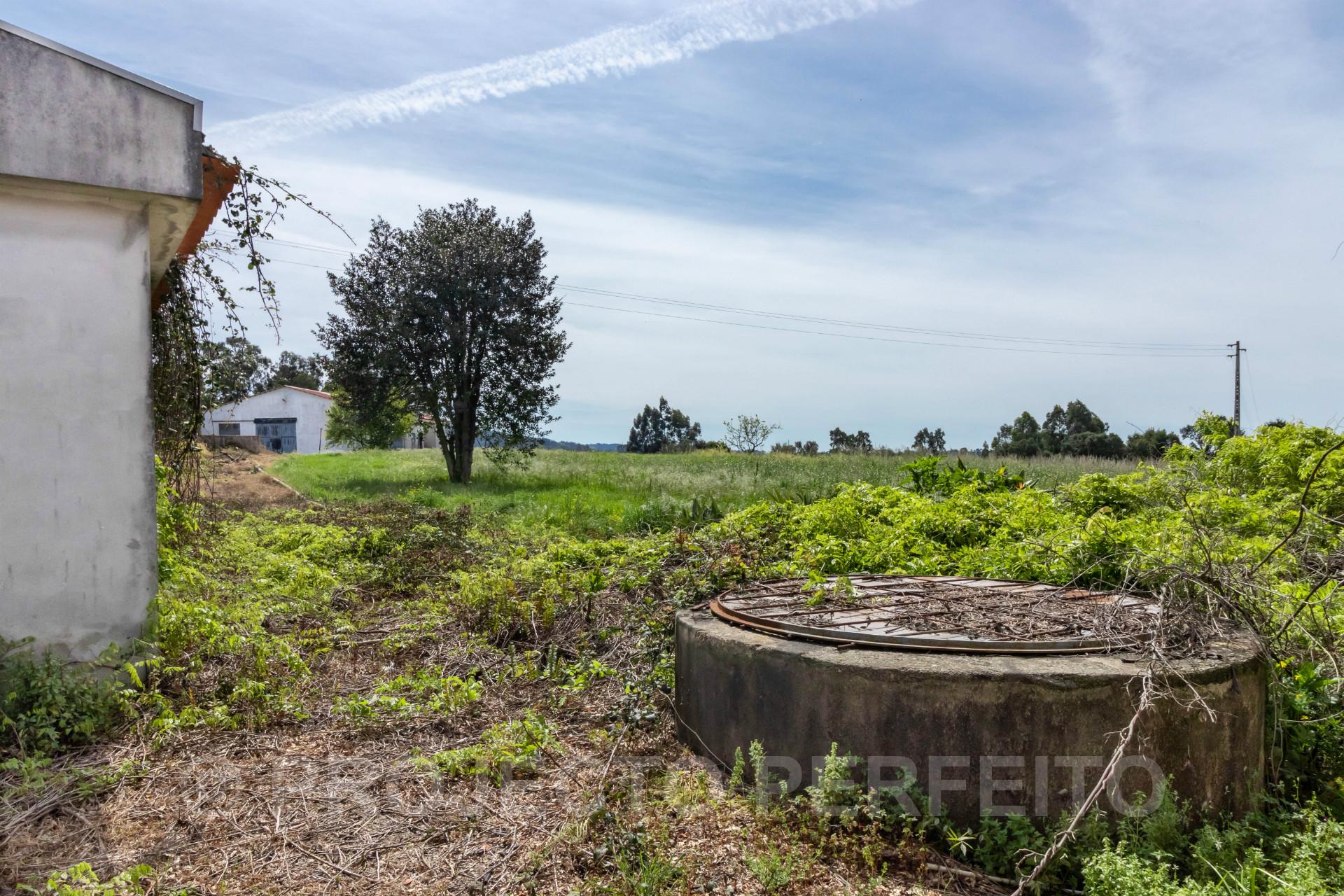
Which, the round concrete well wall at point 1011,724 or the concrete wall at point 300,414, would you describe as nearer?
the round concrete well wall at point 1011,724

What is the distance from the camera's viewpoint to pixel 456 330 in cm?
2164

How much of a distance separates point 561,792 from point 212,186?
4.50 m

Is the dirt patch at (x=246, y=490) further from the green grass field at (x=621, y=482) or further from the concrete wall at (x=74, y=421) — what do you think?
the concrete wall at (x=74, y=421)

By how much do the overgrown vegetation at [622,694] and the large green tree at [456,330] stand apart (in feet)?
41.9

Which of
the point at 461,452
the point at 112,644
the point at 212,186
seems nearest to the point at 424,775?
the point at 112,644

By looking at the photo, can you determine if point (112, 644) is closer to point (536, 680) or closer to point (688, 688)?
point (536, 680)

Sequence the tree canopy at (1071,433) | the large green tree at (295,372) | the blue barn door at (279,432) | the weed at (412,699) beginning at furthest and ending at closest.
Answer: the large green tree at (295,372) → the blue barn door at (279,432) → the tree canopy at (1071,433) → the weed at (412,699)

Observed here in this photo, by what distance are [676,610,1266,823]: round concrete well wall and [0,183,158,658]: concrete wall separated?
372cm

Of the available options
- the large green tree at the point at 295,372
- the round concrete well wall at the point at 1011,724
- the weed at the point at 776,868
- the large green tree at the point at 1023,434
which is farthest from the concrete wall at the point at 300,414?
the weed at the point at 776,868

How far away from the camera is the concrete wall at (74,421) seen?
4598mm

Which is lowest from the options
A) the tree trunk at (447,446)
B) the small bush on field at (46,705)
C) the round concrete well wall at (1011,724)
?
the small bush on field at (46,705)

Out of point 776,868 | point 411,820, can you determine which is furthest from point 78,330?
point 776,868

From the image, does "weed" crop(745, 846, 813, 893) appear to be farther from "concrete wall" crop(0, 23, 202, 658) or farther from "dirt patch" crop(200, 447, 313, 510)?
"dirt patch" crop(200, 447, 313, 510)

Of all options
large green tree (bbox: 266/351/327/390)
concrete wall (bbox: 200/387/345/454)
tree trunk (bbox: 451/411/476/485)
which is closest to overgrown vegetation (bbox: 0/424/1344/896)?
tree trunk (bbox: 451/411/476/485)
